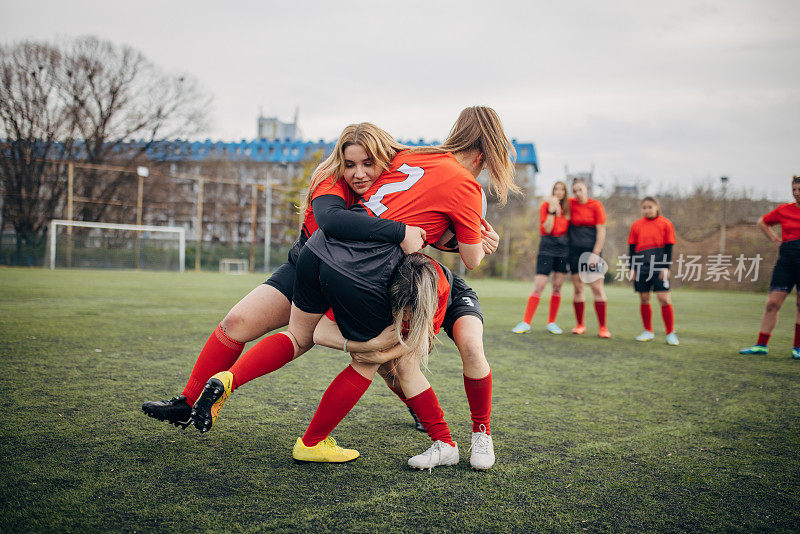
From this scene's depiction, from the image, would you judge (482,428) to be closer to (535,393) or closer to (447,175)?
(447,175)

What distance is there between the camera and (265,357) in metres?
2.81

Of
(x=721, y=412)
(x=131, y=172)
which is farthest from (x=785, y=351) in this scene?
(x=131, y=172)

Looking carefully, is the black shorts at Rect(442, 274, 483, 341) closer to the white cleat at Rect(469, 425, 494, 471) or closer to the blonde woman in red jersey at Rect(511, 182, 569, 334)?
the white cleat at Rect(469, 425, 494, 471)

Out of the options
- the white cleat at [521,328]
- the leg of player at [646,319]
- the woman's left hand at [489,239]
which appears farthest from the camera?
the white cleat at [521,328]

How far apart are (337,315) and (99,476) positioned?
117 centimetres

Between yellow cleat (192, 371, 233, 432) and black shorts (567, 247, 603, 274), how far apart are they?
260 inches

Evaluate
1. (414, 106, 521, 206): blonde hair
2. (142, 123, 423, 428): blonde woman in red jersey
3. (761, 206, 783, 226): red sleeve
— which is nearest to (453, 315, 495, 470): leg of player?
(142, 123, 423, 428): blonde woman in red jersey

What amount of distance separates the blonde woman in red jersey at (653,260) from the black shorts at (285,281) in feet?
20.3

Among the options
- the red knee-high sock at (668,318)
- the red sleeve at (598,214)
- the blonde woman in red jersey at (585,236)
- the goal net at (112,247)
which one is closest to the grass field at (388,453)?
the red knee-high sock at (668,318)

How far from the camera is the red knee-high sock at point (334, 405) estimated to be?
2.65 m

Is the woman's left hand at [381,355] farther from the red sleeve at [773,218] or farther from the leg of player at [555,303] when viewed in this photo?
the red sleeve at [773,218]

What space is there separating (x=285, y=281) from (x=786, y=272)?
6.60 meters

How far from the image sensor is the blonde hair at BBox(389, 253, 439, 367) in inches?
97.0

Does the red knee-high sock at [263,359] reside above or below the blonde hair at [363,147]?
below
